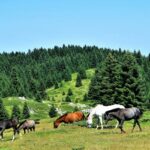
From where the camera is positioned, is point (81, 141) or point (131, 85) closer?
point (81, 141)

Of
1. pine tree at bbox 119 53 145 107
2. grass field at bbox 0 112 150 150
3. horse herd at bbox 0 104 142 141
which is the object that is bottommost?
grass field at bbox 0 112 150 150

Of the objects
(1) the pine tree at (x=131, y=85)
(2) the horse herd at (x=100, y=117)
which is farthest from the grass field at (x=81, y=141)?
(1) the pine tree at (x=131, y=85)

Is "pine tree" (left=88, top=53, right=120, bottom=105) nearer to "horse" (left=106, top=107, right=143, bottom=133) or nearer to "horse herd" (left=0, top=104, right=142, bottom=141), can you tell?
"horse herd" (left=0, top=104, right=142, bottom=141)

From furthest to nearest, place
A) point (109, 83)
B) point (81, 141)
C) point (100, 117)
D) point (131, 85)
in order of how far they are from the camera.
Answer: point (109, 83), point (131, 85), point (100, 117), point (81, 141)

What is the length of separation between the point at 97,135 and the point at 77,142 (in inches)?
160

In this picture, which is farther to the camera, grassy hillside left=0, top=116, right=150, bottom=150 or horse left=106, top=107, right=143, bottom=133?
horse left=106, top=107, right=143, bottom=133

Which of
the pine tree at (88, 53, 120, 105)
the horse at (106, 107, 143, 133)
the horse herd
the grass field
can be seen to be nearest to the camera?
the grass field

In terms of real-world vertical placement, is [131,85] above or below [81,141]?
above

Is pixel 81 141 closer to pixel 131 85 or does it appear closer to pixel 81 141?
pixel 81 141

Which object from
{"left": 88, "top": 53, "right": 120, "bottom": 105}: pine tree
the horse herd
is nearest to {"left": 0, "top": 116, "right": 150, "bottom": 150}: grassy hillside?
the horse herd

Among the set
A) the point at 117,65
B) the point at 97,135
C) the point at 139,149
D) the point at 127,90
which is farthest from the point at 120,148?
the point at 117,65

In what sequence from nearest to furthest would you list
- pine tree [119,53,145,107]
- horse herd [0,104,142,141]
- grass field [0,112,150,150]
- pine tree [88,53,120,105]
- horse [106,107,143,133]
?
grass field [0,112,150,150]
horse [106,107,143,133]
horse herd [0,104,142,141]
pine tree [119,53,145,107]
pine tree [88,53,120,105]

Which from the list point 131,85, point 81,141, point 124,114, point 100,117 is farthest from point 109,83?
point 81,141

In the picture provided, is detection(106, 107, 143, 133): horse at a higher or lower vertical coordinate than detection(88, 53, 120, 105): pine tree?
lower
